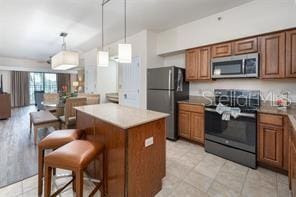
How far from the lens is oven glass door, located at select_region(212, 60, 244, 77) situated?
2943 millimetres

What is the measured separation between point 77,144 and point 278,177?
2.64 m

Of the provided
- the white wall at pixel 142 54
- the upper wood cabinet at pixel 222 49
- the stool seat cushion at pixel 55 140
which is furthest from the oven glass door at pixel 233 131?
the stool seat cushion at pixel 55 140

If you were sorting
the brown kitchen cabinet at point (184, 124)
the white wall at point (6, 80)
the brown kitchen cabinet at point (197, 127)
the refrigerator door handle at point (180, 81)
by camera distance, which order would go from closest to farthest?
the brown kitchen cabinet at point (197, 127)
the brown kitchen cabinet at point (184, 124)
the refrigerator door handle at point (180, 81)
the white wall at point (6, 80)

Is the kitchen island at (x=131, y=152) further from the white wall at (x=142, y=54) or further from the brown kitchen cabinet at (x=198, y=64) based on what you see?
the white wall at (x=142, y=54)

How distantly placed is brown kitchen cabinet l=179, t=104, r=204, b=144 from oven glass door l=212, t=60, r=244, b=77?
0.76 metres

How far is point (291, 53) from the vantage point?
94.9 inches

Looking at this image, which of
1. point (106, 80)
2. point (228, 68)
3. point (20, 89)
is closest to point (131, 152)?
point (228, 68)

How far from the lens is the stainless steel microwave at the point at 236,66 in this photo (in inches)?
109

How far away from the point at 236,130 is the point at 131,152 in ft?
6.37

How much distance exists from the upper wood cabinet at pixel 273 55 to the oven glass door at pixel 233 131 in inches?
32.1

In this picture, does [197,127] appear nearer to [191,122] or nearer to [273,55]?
[191,122]

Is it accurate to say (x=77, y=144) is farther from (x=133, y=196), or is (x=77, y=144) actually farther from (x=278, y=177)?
(x=278, y=177)

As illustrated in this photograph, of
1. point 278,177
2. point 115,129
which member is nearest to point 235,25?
point 278,177

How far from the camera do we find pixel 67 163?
1.40 m
